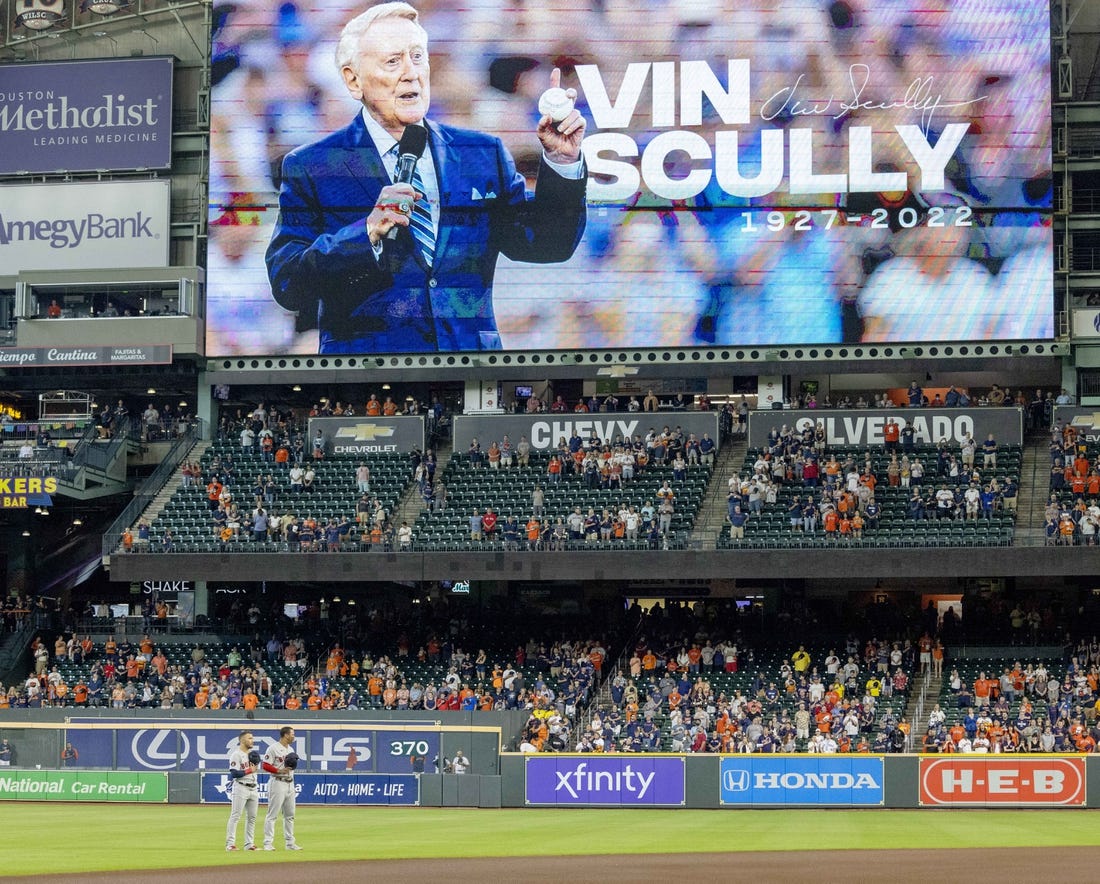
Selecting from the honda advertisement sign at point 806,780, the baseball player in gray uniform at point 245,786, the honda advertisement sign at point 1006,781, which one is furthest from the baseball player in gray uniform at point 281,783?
the honda advertisement sign at point 1006,781

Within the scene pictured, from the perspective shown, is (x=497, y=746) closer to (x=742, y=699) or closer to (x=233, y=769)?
(x=742, y=699)

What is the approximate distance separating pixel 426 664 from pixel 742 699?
985 cm

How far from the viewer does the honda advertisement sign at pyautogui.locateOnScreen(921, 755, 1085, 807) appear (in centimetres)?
3716

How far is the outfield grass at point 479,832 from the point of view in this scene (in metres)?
24.9

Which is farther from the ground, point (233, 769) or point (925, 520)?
point (925, 520)

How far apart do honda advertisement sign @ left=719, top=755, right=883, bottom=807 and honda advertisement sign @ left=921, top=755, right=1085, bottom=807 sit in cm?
127

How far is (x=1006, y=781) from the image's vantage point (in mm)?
37188

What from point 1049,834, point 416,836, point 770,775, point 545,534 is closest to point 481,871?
point 416,836

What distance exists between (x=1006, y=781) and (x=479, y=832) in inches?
517

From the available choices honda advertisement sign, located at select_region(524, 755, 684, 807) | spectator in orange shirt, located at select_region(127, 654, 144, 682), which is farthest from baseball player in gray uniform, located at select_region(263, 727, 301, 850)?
spectator in orange shirt, located at select_region(127, 654, 144, 682)

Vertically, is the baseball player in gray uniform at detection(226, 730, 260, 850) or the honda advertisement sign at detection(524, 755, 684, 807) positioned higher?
the baseball player in gray uniform at detection(226, 730, 260, 850)

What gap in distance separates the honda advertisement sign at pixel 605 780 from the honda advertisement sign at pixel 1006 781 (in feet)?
18.4

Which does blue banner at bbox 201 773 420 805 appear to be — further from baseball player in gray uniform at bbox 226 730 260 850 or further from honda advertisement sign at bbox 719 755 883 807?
baseball player in gray uniform at bbox 226 730 260 850

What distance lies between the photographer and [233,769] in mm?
23672
